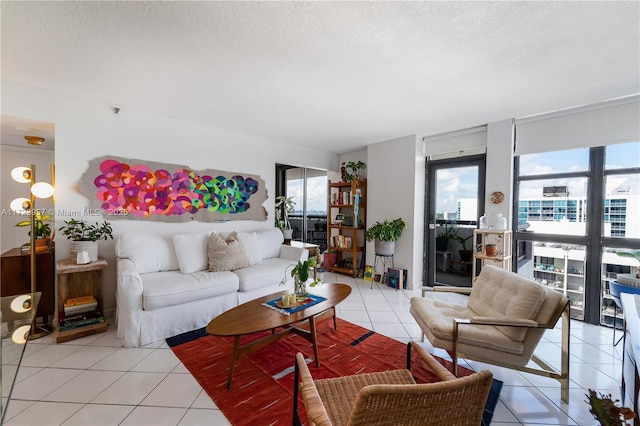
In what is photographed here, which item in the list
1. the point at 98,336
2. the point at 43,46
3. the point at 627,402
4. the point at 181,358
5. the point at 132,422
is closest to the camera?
the point at 132,422

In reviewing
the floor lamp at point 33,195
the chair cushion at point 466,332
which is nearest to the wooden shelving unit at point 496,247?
the chair cushion at point 466,332

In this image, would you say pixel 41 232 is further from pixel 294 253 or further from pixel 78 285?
pixel 294 253

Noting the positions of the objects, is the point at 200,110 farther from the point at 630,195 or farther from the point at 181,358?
the point at 630,195

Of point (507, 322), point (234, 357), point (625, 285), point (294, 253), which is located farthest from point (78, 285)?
point (625, 285)

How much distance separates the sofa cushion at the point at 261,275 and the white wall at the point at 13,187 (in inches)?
131

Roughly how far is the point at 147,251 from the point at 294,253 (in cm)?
187

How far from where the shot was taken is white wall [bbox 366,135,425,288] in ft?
14.0

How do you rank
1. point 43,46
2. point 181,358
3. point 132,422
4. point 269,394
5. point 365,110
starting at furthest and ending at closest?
point 365,110
point 181,358
point 43,46
point 269,394
point 132,422

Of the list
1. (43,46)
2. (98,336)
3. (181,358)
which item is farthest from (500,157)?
(98,336)

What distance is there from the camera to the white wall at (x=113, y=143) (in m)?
2.79

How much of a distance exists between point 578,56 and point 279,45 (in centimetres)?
224

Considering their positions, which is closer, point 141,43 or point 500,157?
point 141,43

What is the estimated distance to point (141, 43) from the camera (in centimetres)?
193

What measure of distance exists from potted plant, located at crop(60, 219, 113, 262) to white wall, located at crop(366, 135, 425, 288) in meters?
3.89
